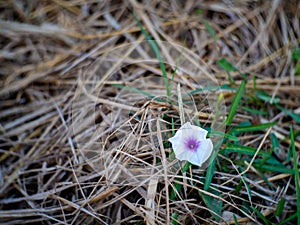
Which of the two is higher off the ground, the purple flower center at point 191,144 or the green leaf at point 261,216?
the purple flower center at point 191,144

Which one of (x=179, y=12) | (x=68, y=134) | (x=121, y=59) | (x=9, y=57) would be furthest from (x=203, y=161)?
(x=9, y=57)

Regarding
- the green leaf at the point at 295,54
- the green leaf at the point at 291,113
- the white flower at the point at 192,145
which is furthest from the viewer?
the green leaf at the point at 295,54

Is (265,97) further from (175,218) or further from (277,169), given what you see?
(175,218)

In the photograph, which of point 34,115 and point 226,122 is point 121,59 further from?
point 226,122

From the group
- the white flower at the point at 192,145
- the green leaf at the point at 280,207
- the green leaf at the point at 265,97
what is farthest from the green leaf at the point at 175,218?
the green leaf at the point at 265,97

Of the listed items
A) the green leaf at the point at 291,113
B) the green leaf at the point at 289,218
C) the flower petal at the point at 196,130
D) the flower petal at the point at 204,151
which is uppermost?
the flower petal at the point at 196,130

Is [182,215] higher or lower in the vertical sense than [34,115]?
lower

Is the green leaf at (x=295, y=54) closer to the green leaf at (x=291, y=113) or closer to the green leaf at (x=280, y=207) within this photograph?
the green leaf at (x=291, y=113)
